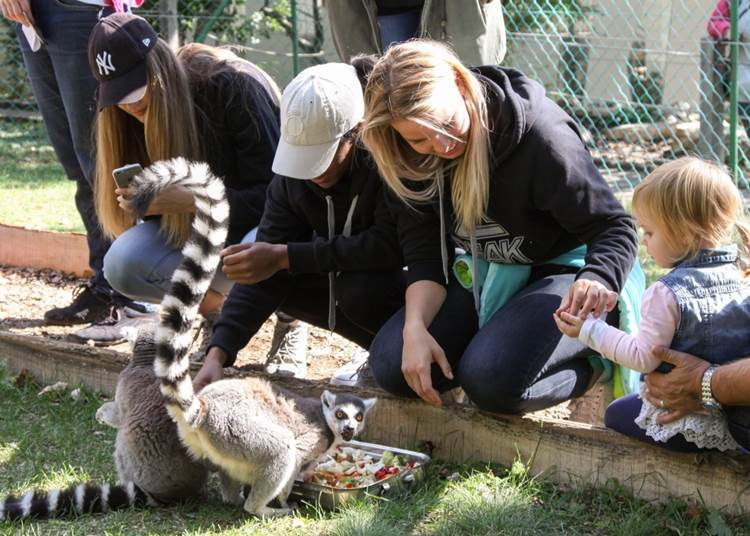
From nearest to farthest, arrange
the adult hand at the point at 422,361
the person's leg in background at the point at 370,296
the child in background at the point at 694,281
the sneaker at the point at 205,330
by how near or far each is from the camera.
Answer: the child in background at the point at 694,281 → the adult hand at the point at 422,361 → the person's leg in background at the point at 370,296 → the sneaker at the point at 205,330

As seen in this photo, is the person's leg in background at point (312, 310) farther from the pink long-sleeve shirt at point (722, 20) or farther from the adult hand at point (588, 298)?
the pink long-sleeve shirt at point (722, 20)

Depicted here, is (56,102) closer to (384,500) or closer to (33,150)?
(384,500)

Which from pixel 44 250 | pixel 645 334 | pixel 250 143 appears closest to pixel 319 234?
pixel 250 143

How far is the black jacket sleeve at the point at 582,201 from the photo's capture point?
3.12 meters

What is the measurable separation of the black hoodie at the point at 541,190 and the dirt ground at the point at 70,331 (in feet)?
2.25

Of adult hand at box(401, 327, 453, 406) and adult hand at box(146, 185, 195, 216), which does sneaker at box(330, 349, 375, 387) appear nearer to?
adult hand at box(401, 327, 453, 406)

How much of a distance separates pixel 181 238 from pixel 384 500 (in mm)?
1649

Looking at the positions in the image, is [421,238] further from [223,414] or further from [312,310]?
[223,414]

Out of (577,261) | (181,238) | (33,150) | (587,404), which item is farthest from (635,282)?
(33,150)

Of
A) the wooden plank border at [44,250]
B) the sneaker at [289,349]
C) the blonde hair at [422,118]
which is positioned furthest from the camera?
the wooden plank border at [44,250]

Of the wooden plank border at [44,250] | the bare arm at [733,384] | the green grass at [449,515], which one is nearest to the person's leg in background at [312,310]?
the green grass at [449,515]

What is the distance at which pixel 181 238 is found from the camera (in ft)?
13.9

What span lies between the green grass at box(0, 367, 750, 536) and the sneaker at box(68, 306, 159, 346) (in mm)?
1310

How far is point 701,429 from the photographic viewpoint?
283cm
